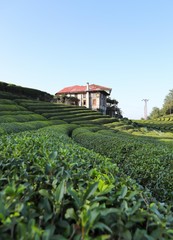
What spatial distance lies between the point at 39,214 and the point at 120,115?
51413mm

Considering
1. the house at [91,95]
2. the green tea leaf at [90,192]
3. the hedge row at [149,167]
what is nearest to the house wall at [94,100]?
the house at [91,95]

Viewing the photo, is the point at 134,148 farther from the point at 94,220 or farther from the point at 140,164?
the point at 94,220

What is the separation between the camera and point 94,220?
1067 millimetres

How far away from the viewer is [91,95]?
160ft

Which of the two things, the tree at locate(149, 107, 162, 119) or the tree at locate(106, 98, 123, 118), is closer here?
the tree at locate(106, 98, 123, 118)

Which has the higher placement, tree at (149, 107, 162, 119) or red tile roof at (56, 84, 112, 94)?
red tile roof at (56, 84, 112, 94)

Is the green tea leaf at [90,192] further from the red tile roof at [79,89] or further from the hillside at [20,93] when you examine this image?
the red tile roof at [79,89]

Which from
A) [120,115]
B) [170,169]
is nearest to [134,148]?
[170,169]

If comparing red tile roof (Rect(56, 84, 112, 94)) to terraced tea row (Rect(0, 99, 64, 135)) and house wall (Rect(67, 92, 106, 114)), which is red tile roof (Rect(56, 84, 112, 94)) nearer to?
house wall (Rect(67, 92, 106, 114))

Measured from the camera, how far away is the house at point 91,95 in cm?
4743

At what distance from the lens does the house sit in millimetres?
47428

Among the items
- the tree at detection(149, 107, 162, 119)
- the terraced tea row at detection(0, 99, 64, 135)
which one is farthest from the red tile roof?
the tree at detection(149, 107, 162, 119)

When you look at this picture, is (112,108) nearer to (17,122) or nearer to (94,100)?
(94,100)

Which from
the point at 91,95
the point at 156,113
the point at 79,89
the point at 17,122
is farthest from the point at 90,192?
the point at 156,113
